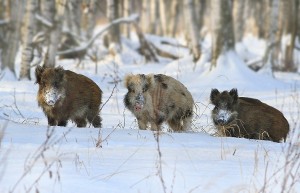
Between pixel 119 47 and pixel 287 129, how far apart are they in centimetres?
1580

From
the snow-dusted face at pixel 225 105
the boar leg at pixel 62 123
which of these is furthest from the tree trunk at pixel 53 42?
the snow-dusted face at pixel 225 105

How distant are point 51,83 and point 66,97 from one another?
32 cm

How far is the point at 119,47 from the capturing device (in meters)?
23.4

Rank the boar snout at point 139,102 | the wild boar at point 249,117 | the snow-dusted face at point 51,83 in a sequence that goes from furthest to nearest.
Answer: the wild boar at point 249,117, the boar snout at point 139,102, the snow-dusted face at point 51,83

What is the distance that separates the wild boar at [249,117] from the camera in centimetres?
791

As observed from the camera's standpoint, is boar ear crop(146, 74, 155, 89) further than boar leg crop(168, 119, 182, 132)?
No

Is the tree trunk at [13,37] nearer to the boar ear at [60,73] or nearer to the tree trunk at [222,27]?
the tree trunk at [222,27]

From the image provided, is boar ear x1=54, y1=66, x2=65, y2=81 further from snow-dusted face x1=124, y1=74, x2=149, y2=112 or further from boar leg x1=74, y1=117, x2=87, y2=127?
snow-dusted face x1=124, y1=74, x2=149, y2=112

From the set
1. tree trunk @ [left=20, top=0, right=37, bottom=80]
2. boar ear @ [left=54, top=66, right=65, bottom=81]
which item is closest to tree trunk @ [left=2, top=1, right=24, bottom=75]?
tree trunk @ [left=20, top=0, right=37, bottom=80]

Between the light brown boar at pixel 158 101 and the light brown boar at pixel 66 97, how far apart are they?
0.48 m

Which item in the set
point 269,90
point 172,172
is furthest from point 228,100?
point 269,90

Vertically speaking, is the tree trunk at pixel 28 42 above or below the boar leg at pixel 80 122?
above

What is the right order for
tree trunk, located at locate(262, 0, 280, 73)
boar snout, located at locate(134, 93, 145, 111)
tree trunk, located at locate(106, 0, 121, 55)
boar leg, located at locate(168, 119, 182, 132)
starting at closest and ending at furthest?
boar snout, located at locate(134, 93, 145, 111) → boar leg, located at locate(168, 119, 182, 132) → tree trunk, located at locate(262, 0, 280, 73) → tree trunk, located at locate(106, 0, 121, 55)

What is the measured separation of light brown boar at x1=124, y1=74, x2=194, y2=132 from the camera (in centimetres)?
784
